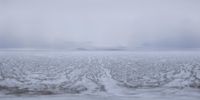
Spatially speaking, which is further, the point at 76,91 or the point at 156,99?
the point at 76,91

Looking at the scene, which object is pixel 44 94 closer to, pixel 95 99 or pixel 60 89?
pixel 60 89

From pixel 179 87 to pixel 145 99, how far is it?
423 centimetres

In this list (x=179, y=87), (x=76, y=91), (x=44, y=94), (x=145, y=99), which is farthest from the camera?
(x=179, y=87)

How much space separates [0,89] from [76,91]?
399cm

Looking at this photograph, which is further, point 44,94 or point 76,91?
point 76,91

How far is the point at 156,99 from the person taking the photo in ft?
35.2

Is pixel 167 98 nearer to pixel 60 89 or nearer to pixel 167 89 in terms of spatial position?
pixel 167 89

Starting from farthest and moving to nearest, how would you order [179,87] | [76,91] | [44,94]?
1. [179,87]
2. [76,91]
3. [44,94]

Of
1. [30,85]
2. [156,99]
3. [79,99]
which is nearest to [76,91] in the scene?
[79,99]

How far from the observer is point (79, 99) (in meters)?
10.8

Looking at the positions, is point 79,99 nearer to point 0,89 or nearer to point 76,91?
point 76,91

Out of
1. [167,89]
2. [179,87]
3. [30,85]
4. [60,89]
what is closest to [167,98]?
[167,89]

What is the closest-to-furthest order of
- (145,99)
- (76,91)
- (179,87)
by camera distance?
(145,99), (76,91), (179,87)

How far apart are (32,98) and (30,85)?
3.86 metres
